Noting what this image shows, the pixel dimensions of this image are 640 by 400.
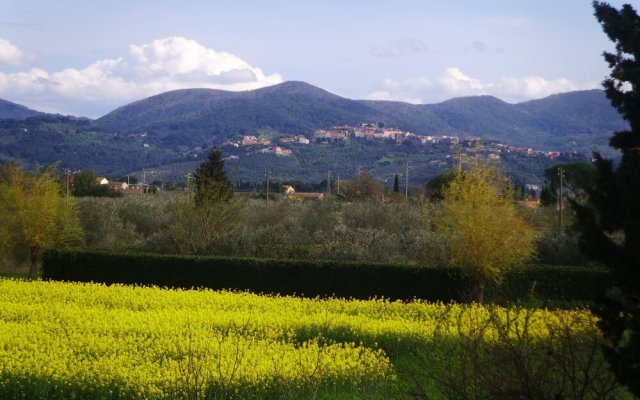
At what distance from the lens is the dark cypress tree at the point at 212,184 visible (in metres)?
30.5

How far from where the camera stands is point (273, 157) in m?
116

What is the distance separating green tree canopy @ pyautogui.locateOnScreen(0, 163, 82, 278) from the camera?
25.8m

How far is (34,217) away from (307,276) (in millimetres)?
10744

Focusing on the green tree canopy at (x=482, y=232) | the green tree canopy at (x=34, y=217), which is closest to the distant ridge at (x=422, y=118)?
the green tree canopy at (x=482, y=232)

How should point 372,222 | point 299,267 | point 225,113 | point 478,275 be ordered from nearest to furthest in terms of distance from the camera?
point 478,275 < point 299,267 < point 372,222 < point 225,113

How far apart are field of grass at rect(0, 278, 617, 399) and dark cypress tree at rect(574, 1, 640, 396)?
0.84ft

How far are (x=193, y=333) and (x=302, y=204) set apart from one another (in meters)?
29.5

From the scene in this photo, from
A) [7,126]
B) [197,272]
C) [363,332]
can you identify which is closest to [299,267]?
[197,272]

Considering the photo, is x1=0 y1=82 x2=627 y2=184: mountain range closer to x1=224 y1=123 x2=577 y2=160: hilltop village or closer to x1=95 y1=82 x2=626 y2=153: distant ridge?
x1=95 y1=82 x2=626 y2=153: distant ridge

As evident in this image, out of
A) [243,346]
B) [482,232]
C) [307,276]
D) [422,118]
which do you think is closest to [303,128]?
[422,118]

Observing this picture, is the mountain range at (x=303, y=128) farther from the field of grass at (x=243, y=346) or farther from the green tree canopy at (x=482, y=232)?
the field of grass at (x=243, y=346)

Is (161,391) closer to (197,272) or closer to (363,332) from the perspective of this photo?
(363,332)

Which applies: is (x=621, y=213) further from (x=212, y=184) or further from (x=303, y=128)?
(x=303, y=128)

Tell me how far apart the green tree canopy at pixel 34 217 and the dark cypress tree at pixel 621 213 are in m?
23.7
